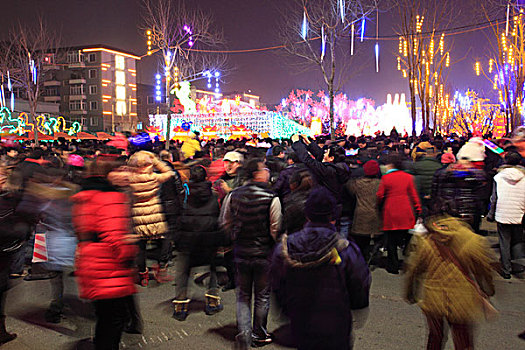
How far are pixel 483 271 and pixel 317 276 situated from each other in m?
1.35

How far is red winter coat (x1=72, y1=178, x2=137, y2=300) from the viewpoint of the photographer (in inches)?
→ 139

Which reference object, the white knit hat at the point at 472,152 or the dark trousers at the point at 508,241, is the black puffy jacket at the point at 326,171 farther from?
the dark trousers at the point at 508,241

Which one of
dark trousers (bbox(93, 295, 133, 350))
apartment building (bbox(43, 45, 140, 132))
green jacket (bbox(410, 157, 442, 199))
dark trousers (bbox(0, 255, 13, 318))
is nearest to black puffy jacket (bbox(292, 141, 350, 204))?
green jacket (bbox(410, 157, 442, 199))

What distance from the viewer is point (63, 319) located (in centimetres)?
552

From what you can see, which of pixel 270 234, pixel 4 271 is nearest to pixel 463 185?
pixel 270 234

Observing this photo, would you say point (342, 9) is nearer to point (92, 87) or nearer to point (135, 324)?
point (135, 324)

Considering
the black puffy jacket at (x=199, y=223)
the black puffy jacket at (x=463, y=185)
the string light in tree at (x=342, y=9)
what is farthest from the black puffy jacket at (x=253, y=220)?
the string light in tree at (x=342, y=9)

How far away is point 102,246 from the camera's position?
3.54 metres

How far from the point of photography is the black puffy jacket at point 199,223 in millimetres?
5273

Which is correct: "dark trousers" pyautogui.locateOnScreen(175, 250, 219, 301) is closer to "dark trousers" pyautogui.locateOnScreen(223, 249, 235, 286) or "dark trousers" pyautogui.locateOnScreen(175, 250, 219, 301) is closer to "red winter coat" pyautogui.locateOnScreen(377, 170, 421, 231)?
"dark trousers" pyautogui.locateOnScreen(223, 249, 235, 286)

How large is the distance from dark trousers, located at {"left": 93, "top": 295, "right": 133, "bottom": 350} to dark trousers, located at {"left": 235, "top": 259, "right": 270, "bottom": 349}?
50.0 inches

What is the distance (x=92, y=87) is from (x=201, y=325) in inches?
2473

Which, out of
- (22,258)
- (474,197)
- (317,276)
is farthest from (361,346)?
(22,258)

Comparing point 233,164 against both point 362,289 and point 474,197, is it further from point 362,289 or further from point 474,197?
point 362,289
